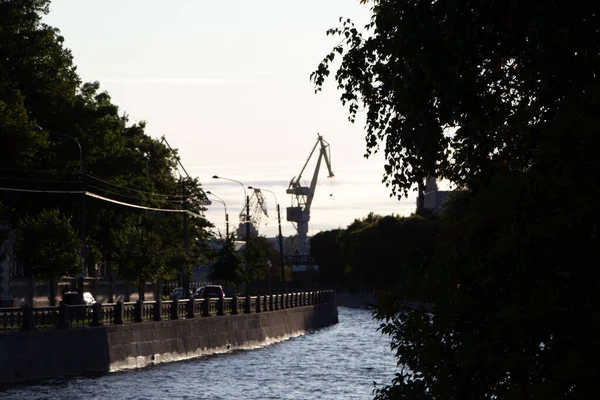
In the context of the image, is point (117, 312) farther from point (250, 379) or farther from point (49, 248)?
point (49, 248)

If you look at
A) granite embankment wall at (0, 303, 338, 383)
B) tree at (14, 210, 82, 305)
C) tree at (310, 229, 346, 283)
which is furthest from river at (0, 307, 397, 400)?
tree at (310, 229, 346, 283)

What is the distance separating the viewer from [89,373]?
121ft

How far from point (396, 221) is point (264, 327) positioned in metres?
68.9

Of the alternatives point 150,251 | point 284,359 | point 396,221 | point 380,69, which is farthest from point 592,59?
point 396,221

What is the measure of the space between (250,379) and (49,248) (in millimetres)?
15451

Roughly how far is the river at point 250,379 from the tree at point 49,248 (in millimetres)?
7623

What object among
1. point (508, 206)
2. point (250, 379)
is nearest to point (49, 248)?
point (250, 379)

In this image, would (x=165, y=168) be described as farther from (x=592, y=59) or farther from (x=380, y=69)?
(x=592, y=59)

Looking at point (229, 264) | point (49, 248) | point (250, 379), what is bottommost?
point (250, 379)

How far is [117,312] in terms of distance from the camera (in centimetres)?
4034

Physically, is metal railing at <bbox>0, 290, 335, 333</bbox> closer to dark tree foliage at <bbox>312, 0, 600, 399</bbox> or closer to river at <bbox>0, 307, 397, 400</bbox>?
river at <bbox>0, 307, 397, 400</bbox>

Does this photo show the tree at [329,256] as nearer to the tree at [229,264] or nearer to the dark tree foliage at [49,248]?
the tree at [229,264]

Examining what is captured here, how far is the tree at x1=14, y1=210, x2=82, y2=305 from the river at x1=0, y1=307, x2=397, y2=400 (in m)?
7.62

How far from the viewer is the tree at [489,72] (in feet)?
33.4
